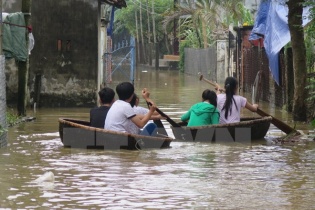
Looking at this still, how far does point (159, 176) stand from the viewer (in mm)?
10812

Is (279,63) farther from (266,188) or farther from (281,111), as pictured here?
(266,188)

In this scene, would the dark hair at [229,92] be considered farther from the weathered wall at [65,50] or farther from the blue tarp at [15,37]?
the weathered wall at [65,50]

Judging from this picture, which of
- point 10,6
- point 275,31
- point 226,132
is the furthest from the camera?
point 10,6

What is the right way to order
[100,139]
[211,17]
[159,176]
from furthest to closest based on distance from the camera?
1. [211,17]
2. [100,139]
3. [159,176]

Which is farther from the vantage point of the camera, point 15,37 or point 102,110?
point 15,37

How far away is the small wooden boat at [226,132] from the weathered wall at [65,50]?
8.01m

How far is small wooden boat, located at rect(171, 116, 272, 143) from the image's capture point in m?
14.4

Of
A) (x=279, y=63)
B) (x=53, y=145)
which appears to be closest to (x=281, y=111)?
(x=279, y=63)

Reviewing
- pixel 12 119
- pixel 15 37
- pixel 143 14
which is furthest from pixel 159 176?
pixel 143 14

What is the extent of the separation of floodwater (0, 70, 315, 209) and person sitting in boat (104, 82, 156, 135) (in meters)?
0.40

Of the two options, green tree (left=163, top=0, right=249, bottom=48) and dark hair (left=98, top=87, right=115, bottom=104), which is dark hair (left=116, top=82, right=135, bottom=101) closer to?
dark hair (left=98, top=87, right=115, bottom=104)

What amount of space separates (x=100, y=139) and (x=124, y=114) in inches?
20.6

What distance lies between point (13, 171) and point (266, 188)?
11.2 feet

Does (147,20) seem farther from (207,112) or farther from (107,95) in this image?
(107,95)
